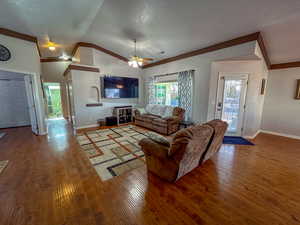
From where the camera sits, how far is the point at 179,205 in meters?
1.65

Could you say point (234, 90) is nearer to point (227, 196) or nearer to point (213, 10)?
point (213, 10)

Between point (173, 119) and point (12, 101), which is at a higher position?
point (12, 101)

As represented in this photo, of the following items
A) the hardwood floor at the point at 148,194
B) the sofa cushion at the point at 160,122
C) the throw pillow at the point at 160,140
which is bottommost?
the hardwood floor at the point at 148,194

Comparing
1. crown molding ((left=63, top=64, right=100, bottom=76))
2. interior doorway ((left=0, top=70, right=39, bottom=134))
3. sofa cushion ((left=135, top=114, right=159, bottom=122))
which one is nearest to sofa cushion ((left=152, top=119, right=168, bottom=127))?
sofa cushion ((left=135, top=114, right=159, bottom=122))

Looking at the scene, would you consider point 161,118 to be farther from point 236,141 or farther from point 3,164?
point 3,164

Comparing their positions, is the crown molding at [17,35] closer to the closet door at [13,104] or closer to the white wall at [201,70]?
the closet door at [13,104]

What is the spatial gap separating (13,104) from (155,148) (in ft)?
22.7

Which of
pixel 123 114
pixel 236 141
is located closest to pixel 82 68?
pixel 123 114

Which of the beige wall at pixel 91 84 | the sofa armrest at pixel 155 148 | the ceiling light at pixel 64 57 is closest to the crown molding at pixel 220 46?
the beige wall at pixel 91 84

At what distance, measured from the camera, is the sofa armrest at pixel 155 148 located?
1.89m

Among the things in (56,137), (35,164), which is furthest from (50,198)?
(56,137)

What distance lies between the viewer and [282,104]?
4.49 m

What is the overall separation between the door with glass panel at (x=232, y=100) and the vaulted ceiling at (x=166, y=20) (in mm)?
1187

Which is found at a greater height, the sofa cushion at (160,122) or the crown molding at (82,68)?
the crown molding at (82,68)
